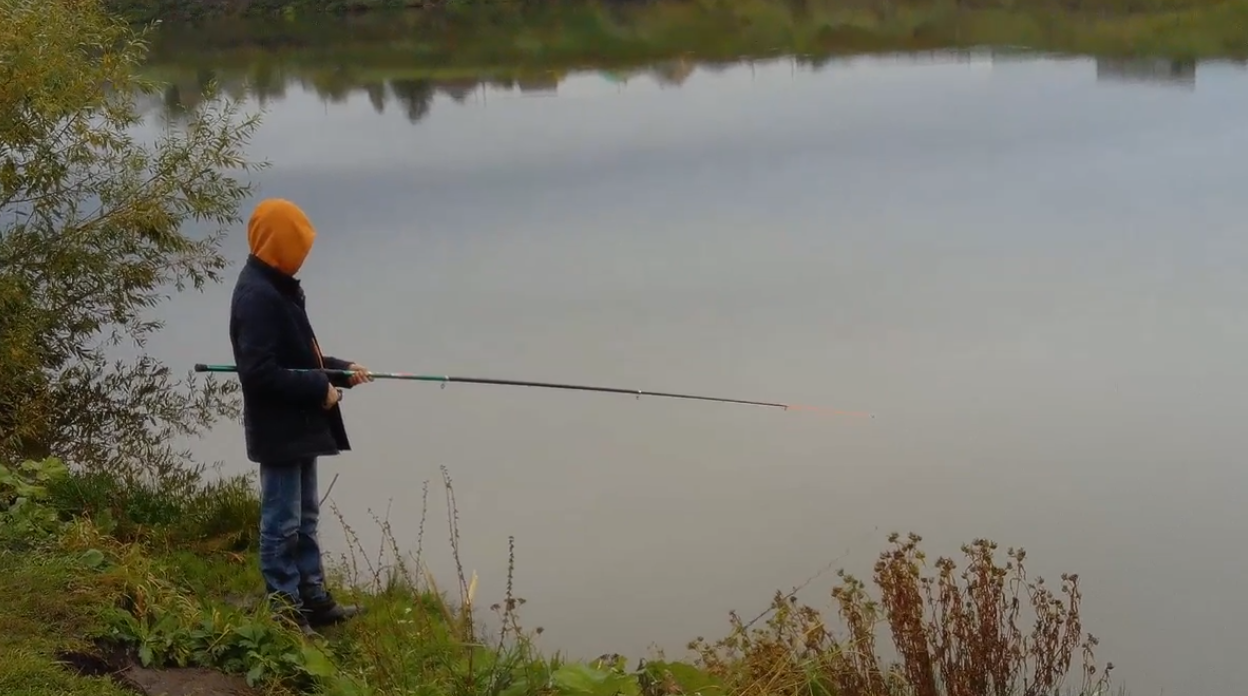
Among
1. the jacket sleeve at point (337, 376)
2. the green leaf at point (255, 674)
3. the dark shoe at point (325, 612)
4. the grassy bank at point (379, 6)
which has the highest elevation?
the grassy bank at point (379, 6)

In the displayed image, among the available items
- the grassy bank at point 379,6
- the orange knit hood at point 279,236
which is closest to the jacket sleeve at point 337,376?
the orange knit hood at point 279,236

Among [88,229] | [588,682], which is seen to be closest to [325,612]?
[588,682]

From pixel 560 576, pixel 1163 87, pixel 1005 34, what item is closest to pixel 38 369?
pixel 560 576

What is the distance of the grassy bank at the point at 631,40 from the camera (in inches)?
813

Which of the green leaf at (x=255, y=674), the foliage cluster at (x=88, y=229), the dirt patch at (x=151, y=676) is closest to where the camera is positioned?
the dirt patch at (x=151, y=676)

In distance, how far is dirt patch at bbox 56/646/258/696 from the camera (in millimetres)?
3230

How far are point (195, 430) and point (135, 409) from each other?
24.4 inches

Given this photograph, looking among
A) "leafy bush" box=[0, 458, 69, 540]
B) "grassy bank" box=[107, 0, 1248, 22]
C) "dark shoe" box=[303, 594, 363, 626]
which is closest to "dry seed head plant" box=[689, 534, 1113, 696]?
"dark shoe" box=[303, 594, 363, 626]

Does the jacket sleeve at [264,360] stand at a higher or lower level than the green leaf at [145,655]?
higher

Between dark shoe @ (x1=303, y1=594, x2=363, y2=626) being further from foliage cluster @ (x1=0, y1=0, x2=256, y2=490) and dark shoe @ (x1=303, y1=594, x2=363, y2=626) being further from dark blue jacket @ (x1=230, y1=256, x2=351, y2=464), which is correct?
foliage cluster @ (x1=0, y1=0, x2=256, y2=490)

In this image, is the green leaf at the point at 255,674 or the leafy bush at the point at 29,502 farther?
the leafy bush at the point at 29,502

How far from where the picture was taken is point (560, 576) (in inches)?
207

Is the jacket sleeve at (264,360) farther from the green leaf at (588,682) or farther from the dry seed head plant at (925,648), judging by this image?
the dry seed head plant at (925,648)

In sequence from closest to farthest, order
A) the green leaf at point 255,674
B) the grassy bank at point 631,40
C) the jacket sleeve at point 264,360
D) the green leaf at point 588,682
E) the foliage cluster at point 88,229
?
the green leaf at point 588,682, the green leaf at point 255,674, the jacket sleeve at point 264,360, the foliage cluster at point 88,229, the grassy bank at point 631,40
